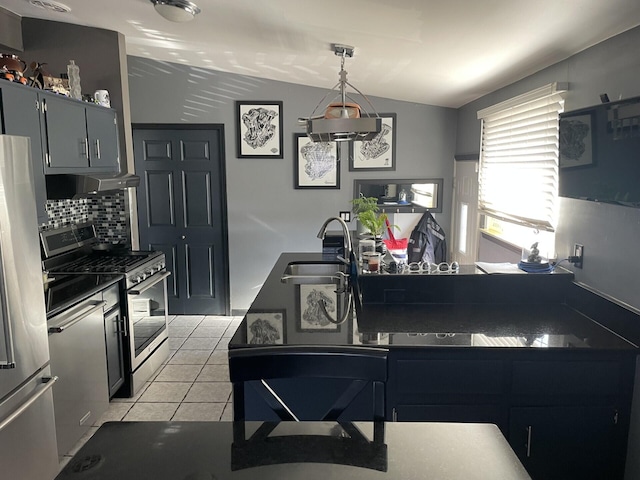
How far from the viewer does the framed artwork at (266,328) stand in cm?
207

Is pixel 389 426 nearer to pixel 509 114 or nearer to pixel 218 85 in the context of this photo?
pixel 509 114

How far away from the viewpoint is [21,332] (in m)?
2.13

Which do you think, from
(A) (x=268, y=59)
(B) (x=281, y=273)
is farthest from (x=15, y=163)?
(A) (x=268, y=59)

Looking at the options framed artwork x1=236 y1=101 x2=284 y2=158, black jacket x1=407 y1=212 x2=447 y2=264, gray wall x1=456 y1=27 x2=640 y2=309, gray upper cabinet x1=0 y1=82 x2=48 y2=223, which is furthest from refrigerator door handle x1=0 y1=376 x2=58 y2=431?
black jacket x1=407 y1=212 x2=447 y2=264

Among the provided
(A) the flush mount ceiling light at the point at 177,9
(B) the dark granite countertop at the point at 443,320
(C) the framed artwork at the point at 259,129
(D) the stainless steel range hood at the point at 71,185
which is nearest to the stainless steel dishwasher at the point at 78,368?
(D) the stainless steel range hood at the point at 71,185

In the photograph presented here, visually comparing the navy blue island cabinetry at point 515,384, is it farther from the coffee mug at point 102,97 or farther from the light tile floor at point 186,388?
the coffee mug at point 102,97

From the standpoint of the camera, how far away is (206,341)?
4523 millimetres

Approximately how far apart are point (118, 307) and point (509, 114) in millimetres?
2973

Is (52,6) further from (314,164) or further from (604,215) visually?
(604,215)

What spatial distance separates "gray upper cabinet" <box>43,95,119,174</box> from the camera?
10.1 feet

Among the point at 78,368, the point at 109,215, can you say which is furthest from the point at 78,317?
the point at 109,215

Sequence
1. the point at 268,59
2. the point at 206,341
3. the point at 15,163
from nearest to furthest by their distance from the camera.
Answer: the point at 15,163
the point at 268,59
the point at 206,341

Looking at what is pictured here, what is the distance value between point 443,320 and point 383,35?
1522 millimetres

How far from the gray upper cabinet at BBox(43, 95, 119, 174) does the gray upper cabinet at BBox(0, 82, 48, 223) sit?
9 cm
